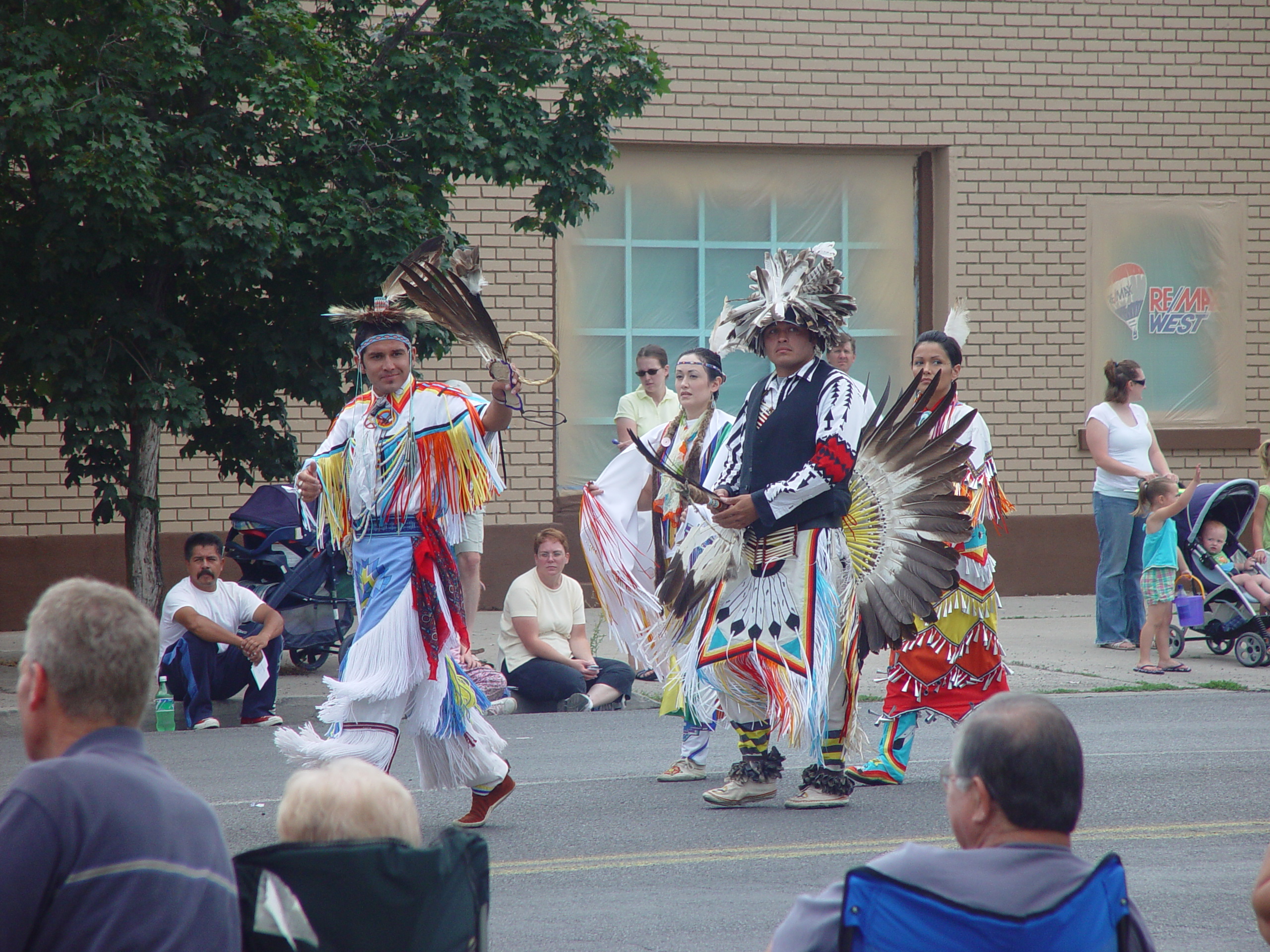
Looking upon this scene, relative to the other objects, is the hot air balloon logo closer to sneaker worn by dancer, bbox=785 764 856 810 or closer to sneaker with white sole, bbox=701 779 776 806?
sneaker worn by dancer, bbox=785 764 856 810

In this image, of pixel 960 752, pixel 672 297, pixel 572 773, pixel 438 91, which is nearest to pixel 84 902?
pixel 960 752

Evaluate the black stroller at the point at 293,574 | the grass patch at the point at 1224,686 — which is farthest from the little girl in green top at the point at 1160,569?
the black stroller at the point at 293,574

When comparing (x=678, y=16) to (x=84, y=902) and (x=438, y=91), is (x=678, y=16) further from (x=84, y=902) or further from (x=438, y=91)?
(x=84, y=902)

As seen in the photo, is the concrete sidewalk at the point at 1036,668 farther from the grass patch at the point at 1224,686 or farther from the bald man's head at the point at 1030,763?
the bald man's head at the point at 1030,763

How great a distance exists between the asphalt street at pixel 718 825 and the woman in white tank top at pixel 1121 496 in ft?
8.32

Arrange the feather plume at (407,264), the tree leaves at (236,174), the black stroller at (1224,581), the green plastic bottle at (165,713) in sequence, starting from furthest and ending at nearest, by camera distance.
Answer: the black stroller at (1224,581) < the green plastic bottle at (165,713) < the tree leaves at (236,174) < the feather plume at (407,264)

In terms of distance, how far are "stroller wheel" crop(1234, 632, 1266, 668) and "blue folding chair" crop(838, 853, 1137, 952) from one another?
898 centimetres

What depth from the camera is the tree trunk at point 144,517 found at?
30.2 feet

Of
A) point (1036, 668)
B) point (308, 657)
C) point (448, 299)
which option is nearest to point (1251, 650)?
point (1036, 668)

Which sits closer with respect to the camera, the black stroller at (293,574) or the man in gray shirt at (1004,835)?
the man in gray shirt at (1004,835)

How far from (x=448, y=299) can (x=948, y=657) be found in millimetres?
2760

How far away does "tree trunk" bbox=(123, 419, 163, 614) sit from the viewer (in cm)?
922

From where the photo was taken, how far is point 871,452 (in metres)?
6.17

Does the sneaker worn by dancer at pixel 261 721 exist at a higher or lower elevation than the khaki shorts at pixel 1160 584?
lower
